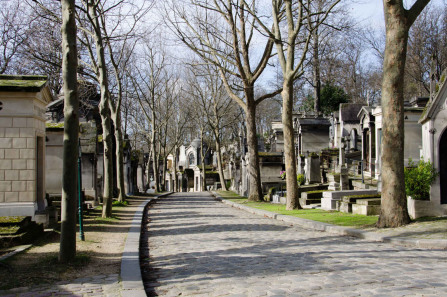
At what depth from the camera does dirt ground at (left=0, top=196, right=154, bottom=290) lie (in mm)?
5917

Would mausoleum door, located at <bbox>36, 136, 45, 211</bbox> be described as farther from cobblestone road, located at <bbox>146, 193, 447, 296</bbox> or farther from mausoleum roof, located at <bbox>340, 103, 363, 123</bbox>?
mausoleum roof, located at <bbox>340, 103, 363, 123</bbox>

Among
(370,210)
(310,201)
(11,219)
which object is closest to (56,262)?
(11,219)

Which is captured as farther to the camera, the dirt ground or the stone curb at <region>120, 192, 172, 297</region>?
the dirt ground

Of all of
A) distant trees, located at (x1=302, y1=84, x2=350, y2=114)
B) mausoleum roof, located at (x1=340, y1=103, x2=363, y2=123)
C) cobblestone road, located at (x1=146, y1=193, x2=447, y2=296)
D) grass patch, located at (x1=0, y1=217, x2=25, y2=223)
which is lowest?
cobblestone road, located at (x1=146, y1=193, x2=447, y2=296)

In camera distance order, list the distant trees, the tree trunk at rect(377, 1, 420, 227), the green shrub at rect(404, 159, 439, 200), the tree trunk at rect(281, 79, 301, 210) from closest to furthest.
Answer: the tree trunk at rect(377, 1, 420, 227) → the green shrub at rect(404, 159, 439, 200) → the tree trunk at rect(281, 79, 301, 210) → the distant trees

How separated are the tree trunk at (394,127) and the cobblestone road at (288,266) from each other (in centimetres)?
132

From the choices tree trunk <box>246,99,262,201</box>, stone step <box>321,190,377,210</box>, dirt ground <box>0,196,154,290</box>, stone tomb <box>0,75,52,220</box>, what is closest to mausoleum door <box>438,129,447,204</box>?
stone step <box>321,190,377,210</box>

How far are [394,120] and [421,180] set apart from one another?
206cm

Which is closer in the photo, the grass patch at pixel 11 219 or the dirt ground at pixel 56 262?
the dirt ground at pixel 56 262

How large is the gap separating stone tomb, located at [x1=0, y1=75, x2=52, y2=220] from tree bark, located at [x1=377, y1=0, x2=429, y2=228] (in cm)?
799

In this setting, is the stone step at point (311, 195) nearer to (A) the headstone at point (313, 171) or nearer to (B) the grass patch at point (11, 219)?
(A) the headstone at point (313, 171)

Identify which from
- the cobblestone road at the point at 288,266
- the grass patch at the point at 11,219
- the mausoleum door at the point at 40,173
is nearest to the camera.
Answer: the cobblestone road at the point at 288,266

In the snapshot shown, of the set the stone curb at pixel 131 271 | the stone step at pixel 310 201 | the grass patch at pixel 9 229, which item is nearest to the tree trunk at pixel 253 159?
the stone step at pixel 310 201

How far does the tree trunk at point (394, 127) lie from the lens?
9.86m
